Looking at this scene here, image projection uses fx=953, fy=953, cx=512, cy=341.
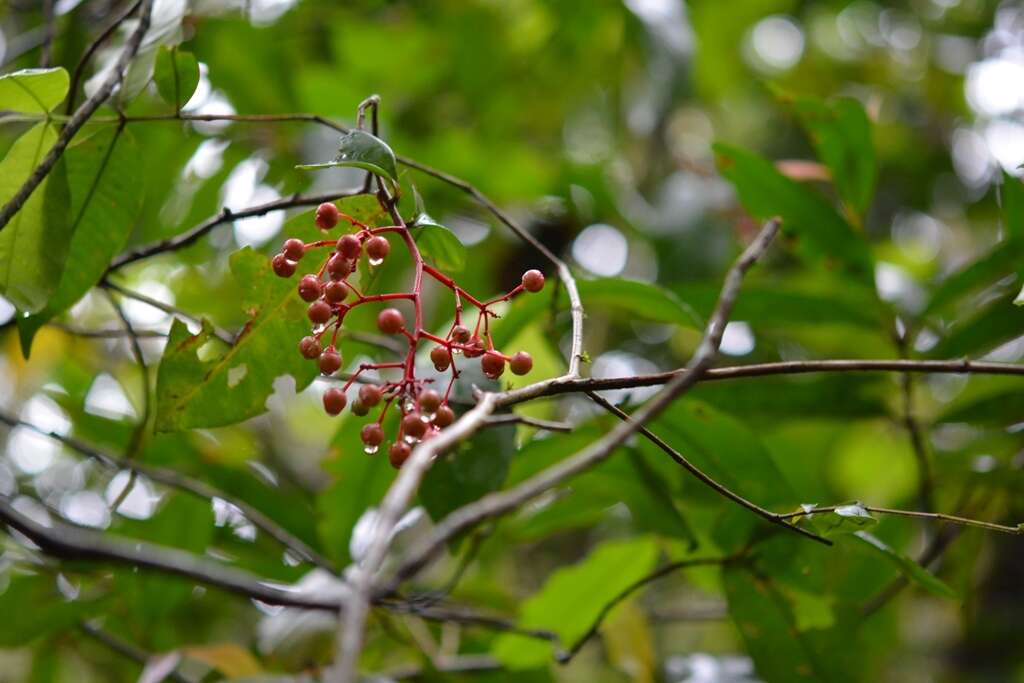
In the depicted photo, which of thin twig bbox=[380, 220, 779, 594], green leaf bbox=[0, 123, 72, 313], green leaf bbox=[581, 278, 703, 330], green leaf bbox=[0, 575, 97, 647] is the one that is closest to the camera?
thin twig bbox=[380, 220, 779, 594]

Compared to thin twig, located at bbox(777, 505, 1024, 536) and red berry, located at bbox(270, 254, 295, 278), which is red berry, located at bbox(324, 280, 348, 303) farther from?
thin twig, located at bbox(777, 505, 1024, 536)

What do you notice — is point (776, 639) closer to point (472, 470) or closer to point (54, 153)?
point (472, 470)

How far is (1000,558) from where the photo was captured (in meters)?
2.00

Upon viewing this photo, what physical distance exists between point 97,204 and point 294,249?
0.23m

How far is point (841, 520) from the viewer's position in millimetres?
643

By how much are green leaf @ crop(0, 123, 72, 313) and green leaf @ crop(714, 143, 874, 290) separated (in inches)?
27.4

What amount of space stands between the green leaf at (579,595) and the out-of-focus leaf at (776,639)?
21 cm

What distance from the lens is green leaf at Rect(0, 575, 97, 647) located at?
101cm

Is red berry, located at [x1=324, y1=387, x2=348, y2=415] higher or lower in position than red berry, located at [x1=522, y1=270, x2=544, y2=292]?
lower

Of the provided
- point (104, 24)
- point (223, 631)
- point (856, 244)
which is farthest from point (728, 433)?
point (223, 631)

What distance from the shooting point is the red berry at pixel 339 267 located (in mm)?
637

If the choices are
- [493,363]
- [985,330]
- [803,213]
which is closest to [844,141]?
[803,213]

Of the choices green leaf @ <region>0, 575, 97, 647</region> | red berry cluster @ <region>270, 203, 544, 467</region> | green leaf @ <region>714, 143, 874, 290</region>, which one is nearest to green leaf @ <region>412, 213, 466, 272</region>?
red berry cluster @ <region>270, 203, 544, 467</region>

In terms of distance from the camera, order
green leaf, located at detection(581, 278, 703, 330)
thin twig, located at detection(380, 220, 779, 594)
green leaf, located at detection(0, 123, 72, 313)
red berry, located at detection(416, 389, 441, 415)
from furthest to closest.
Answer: green leaf, located at detection(581, 278, 703, 330) → green leaf, located at detection(0, 123, 72, 313) → red berry, located at detection(416, 389, 441, 415) → thin twig, located at detection(380, 220, 779, 594)
